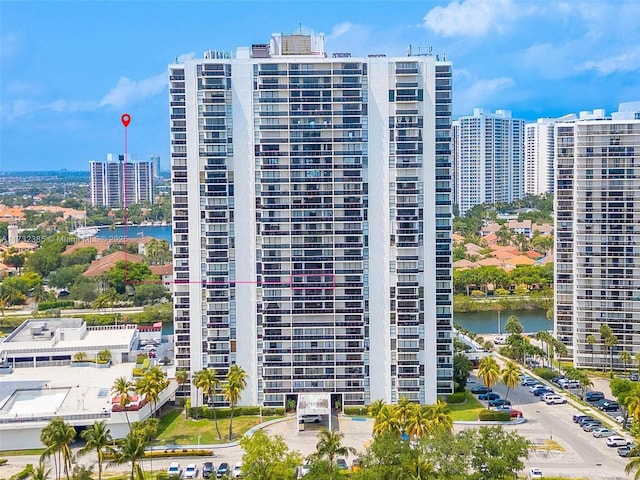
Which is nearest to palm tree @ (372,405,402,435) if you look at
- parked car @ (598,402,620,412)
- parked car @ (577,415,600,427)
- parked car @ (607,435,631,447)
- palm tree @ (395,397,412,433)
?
palm tree @ (395,397,412,433)

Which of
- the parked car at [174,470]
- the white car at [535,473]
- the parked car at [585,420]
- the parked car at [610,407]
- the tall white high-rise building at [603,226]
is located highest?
the tall white high-rise building at [603,226]

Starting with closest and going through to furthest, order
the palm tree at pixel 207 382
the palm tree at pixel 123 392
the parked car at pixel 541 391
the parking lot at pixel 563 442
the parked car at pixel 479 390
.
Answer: the parking lot at pixel 563 442, the palm tree at pixel 123 392, the palm tree at pixel 207 382, the parked car at pixel 541 391, the parked car at pixel 479 390

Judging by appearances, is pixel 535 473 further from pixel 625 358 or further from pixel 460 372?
pixel 625 358

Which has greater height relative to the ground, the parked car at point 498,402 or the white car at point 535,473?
the parked car at point 498,402

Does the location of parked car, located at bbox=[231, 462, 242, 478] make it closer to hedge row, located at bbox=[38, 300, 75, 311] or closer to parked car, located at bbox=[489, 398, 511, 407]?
parked car, located at bbox=[489, 398, 511, 407]

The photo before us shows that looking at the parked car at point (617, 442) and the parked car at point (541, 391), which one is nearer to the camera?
the parked car at point (617, 442)

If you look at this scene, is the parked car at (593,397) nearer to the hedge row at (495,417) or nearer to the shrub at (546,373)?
the shrub at (546,373)

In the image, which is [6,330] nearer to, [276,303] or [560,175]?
[276,303]

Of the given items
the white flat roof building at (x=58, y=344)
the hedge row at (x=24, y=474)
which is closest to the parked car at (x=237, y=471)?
the hedge row at (x=24, y=474)

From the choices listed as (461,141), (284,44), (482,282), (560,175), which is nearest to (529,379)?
(560,175)
